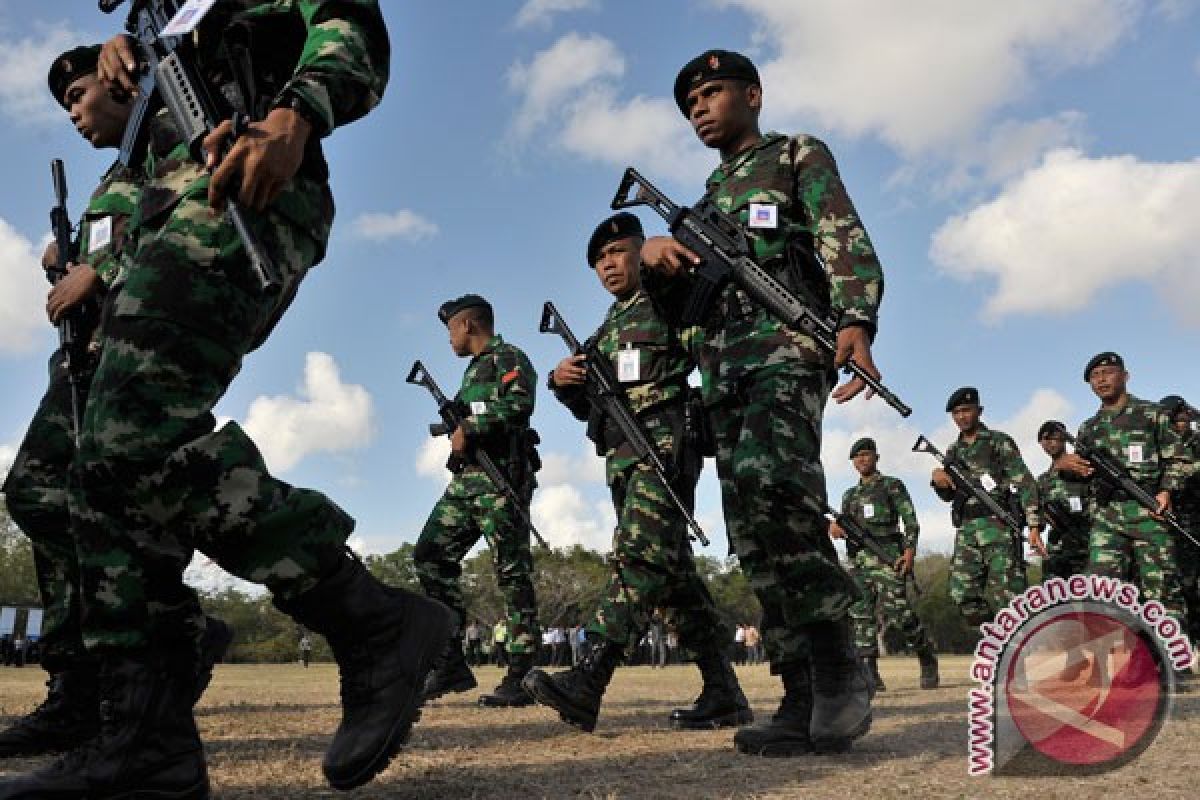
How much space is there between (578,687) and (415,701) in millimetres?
1906

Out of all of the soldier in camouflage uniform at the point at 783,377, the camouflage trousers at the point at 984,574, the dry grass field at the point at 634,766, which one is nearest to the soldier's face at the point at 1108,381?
the camouflage trousers at the point at 984,574

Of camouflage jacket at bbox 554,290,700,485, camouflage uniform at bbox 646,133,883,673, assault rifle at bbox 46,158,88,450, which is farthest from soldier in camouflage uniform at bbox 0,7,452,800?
camouflage jacket at bbox 554,290,700,485

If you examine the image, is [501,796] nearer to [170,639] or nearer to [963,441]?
[170,639]

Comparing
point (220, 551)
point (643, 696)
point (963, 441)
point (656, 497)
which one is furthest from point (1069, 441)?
point (220, 551)

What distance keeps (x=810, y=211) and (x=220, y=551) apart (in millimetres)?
2347

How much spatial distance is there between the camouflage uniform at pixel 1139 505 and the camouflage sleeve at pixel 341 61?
7560 millimetres

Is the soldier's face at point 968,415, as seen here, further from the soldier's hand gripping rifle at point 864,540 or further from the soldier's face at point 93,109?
the soldier's face at point 93,109

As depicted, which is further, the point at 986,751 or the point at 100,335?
the point at 986,751

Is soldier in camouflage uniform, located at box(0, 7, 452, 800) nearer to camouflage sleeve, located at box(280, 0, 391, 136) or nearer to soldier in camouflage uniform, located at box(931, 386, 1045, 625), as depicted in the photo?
camouflage sleeve, located at box(280, 0, 391, 136)

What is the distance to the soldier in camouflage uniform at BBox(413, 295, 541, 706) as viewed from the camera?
6.14 meters

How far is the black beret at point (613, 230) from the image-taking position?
200 inches

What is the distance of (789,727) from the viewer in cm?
326

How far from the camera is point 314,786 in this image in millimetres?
2574

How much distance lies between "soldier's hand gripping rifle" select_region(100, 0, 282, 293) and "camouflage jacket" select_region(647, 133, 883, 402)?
1887mm
